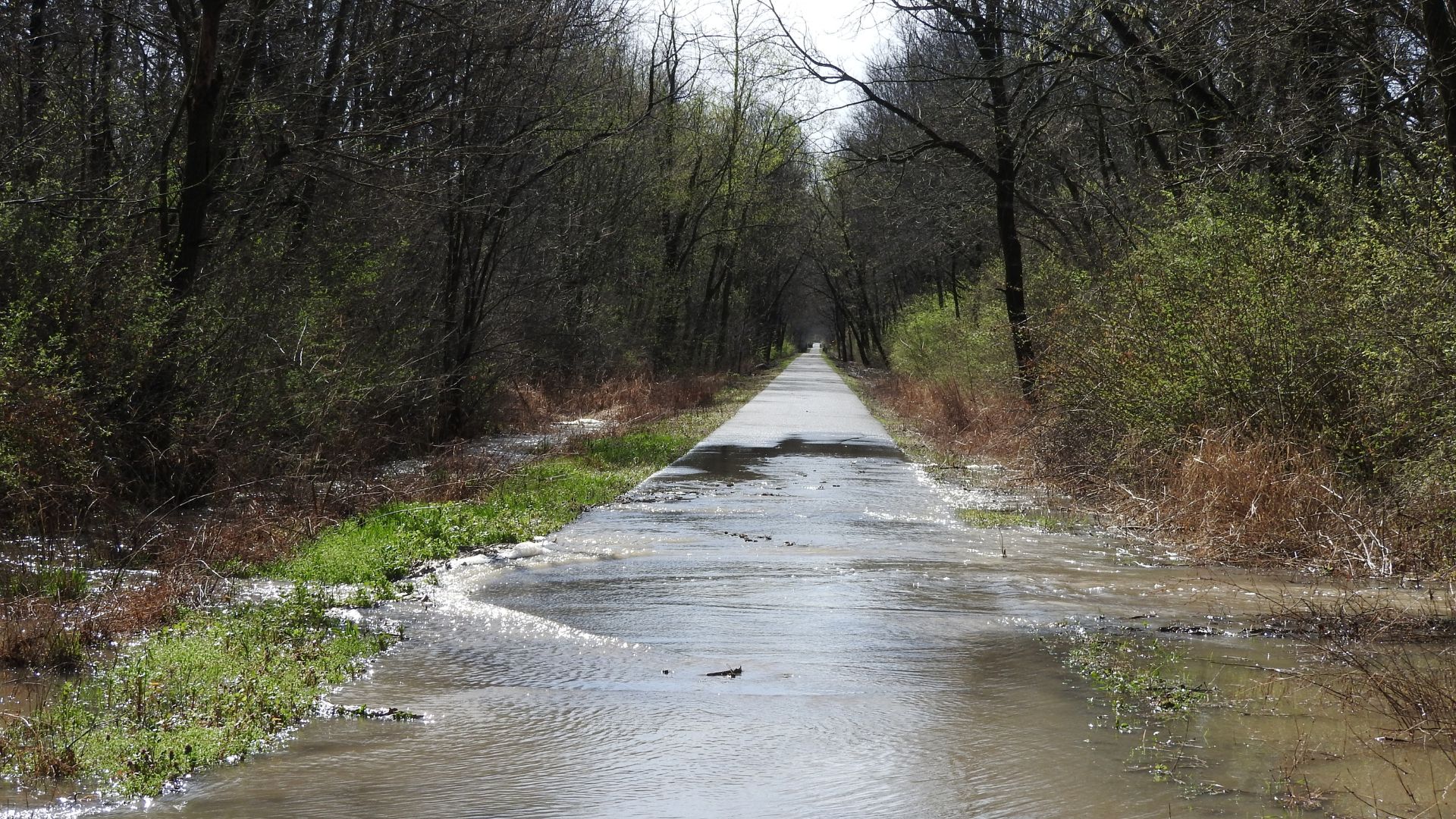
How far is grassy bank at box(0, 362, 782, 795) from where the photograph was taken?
5148 millimetres

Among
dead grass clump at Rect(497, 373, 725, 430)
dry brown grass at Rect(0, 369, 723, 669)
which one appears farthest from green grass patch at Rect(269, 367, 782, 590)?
dead grass clump at Rect(497, 373, 725, 430)

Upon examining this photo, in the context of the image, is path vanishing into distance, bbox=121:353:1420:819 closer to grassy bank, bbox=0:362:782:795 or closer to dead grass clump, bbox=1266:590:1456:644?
grassy bank, bbox=0:362:782:795

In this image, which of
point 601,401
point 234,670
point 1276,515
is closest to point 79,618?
point 234,670

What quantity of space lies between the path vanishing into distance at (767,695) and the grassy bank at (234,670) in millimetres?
232

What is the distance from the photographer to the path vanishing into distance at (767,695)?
16.3 feet

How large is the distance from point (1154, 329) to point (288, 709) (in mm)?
9843

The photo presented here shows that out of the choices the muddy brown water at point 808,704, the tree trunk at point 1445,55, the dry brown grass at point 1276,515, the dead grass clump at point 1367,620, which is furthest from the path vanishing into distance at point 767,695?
the tree trunk at point 1445,55

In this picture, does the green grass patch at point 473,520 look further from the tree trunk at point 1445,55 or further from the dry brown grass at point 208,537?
the tree trunk at point 1445,55

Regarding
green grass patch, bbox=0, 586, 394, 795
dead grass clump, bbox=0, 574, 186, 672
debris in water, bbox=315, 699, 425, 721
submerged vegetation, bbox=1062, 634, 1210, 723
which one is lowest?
submerged vegetation, bbox=1062, 634, 1210, 723

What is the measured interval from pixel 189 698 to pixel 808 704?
2.94m

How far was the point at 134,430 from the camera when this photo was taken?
462 inches

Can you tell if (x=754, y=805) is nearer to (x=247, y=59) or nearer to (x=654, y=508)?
(x=654, y=508)

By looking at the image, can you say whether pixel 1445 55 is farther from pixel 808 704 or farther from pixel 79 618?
pixel 79 618

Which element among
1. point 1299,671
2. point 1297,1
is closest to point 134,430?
point 1299,671
